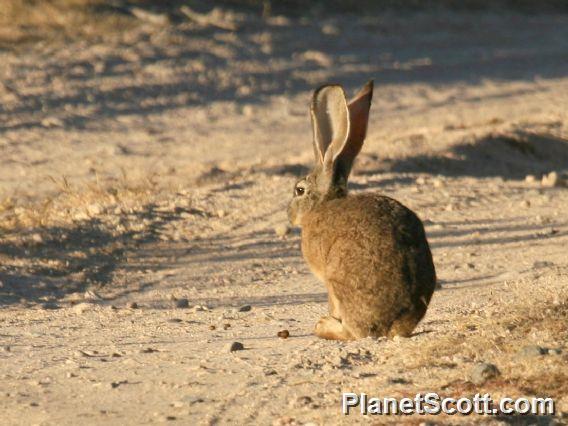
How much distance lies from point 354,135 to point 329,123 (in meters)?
0.14

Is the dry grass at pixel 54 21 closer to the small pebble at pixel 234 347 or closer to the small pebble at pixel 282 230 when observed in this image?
the small pebble at pixel 282 230

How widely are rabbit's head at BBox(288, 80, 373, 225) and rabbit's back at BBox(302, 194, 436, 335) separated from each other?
1.97 feet

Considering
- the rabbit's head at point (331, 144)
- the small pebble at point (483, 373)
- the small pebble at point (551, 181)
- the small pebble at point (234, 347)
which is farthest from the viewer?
the small pebble at point (551, 181)

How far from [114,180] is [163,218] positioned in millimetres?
1759

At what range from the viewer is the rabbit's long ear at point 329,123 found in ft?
20.7

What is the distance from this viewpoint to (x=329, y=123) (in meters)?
6.45

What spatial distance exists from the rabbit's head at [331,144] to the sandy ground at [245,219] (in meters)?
0.59

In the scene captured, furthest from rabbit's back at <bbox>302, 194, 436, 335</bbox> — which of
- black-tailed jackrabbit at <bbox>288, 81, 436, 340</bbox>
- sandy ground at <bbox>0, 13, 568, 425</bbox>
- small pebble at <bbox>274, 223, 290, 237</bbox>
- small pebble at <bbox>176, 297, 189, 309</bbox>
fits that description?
small pebble at <bbox>274, 223, 290, 237</bbox>

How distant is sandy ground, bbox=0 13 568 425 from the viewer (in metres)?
4.87

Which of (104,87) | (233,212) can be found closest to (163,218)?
(233,212)

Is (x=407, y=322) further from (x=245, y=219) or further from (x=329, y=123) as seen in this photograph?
(x=245, y=219)

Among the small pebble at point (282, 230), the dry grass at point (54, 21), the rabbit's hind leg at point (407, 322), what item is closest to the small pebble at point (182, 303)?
the rabbit's hind leg at point (407, 322)

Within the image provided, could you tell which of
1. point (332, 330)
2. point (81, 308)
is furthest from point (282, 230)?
point (332, 330)

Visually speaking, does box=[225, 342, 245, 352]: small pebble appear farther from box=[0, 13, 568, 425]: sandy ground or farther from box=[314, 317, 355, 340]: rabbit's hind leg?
box=[314, 317, 355, 340]: rabbit's hind leg
